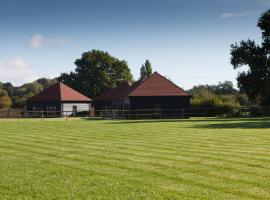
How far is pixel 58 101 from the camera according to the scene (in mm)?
65438

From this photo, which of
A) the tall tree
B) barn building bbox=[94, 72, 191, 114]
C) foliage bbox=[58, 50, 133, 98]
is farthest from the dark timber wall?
foliage bbox=[58, 50, 133, 98]

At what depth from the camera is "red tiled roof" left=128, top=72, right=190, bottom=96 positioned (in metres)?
57.1

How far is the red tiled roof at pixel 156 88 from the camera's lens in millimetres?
57125

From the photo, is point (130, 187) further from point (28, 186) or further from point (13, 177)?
point (13, 177)

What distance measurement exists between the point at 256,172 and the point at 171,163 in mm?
2440

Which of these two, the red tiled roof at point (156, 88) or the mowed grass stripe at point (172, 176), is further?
the red tiled roof at point (156, 88)

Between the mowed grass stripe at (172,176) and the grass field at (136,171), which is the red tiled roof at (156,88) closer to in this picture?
the grass field at (136,171)

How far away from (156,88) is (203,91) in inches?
1127

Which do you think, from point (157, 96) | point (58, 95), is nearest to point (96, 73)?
point (58, 95)

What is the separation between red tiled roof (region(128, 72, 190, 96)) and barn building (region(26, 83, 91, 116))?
37.8 ft

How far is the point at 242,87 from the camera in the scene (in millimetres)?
53031

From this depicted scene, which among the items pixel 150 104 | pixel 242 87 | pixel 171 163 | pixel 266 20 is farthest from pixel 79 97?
pixel 171 163

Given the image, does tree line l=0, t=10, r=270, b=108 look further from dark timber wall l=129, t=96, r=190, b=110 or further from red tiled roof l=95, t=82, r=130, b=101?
red tiled roof l=95, t=82, r=130, b=101

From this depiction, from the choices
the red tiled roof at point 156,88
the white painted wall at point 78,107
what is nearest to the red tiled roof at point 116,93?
the white painted wall at point 78,107
